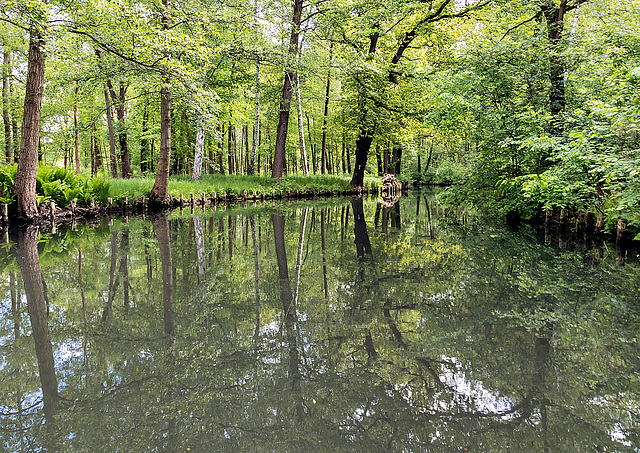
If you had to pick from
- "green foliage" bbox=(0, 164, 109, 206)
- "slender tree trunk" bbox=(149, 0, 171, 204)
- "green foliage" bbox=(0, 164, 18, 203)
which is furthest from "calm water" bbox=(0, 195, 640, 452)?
"slender tree trunk" bbox=(149, 0, 171, 204)

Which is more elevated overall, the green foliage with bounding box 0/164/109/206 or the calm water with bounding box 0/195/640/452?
the green foliage with bounding box 0/164/109/206

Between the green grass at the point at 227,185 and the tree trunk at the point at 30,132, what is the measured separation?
315 centimetres

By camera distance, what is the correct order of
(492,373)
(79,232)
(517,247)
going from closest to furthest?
(492,373) < (517,247) < (79,232)

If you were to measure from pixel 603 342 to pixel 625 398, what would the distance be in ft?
2.75

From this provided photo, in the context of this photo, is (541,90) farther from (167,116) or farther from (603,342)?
(167,116)

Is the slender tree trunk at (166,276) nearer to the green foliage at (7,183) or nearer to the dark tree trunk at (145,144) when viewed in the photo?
the green foliage at (7,183)

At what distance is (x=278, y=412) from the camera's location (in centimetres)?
206

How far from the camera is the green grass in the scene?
12688mm

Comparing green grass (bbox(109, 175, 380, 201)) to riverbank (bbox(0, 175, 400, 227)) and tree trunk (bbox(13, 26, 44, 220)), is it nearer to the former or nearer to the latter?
riverbank (bbox(0, 175, 400, 227))

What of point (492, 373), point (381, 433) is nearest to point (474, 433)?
point (381, 433)

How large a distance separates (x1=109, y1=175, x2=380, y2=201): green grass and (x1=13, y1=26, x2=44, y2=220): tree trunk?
3145mm

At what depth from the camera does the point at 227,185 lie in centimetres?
1739

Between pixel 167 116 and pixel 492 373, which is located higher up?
pixel 167 116

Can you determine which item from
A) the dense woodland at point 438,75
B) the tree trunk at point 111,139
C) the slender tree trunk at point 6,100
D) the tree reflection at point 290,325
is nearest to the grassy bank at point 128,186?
the dense woodland at point 438,75
